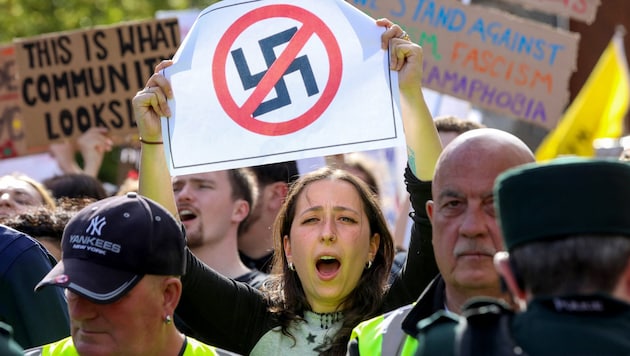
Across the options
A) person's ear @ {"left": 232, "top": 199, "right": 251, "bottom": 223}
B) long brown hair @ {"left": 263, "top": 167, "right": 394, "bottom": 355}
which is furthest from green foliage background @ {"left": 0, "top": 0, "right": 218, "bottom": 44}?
long brown hair @ {"left": 263, "top": 167, "right": 394, "bottom": 355}

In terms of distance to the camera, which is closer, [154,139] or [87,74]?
[154,139]

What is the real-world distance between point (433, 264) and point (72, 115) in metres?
3.97

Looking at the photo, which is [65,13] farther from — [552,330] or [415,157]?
[552,330]

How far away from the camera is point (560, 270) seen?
2.37 m

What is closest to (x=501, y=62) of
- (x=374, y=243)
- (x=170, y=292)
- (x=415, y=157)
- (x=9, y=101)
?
(x=374, y=243)

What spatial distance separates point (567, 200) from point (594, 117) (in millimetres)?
5165

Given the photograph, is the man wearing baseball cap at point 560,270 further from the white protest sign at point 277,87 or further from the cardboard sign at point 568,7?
the cardboard sign at point 568,7

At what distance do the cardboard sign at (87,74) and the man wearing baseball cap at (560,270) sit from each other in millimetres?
5212

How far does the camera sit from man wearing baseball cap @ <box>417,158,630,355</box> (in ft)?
7.68

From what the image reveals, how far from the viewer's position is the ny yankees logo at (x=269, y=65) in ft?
14.6

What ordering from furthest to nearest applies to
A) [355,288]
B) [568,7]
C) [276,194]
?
[568,7], [276,194], [355,288]

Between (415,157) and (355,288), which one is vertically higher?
(415,157)

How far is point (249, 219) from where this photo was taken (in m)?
6.29

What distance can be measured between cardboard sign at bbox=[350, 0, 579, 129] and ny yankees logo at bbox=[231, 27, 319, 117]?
255 cm
